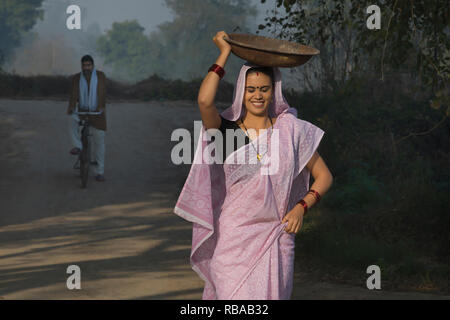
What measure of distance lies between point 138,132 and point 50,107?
5.75 meters

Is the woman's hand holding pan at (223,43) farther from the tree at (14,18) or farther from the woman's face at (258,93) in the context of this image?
the tree at (14,18)

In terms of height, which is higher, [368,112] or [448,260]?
[368,112]

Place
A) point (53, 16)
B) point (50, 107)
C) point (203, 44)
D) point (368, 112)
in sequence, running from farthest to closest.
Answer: point (53, 16), point (203, 44), point (50, 107), point (368, 112)

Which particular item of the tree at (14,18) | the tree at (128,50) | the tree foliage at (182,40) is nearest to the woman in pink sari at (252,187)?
the tree foliage at (182,40)

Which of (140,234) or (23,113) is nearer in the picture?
(140,234)

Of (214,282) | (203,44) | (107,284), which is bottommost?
(107,284)

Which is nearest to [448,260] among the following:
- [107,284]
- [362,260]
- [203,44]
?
[362,260]

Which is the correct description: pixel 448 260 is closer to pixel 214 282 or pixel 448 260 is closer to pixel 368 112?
pixel 214 282

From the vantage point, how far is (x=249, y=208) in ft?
14.0

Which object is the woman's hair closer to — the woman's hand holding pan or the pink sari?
the pink sari

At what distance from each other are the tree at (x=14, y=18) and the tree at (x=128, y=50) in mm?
23347

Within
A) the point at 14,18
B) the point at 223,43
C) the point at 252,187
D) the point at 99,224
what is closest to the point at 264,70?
the point at 223,43

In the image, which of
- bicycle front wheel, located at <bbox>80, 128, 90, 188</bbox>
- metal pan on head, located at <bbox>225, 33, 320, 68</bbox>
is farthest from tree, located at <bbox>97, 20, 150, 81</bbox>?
metal pan on head, located at <bbox>225, 33, 320, 68</bbox>

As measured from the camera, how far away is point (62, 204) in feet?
36.8
